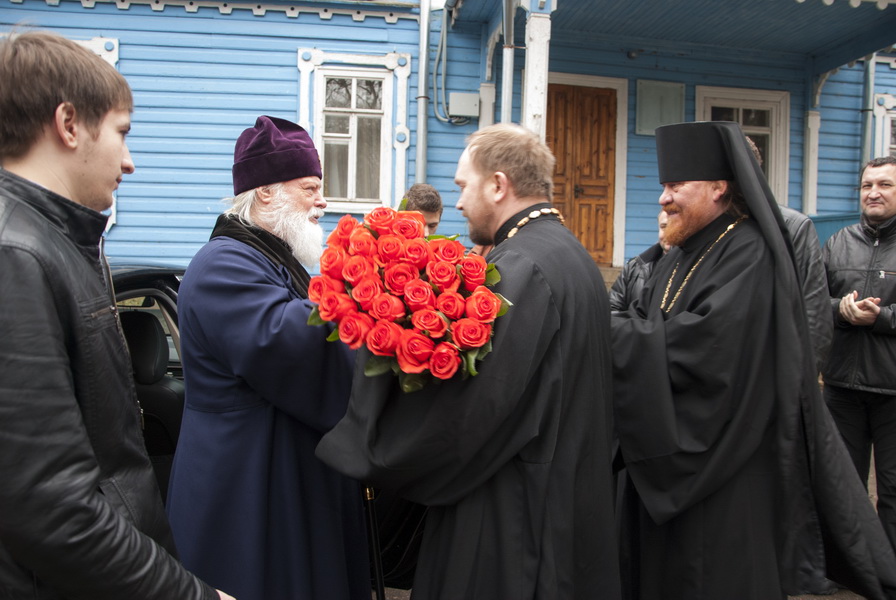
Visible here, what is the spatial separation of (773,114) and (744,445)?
897 centimetres

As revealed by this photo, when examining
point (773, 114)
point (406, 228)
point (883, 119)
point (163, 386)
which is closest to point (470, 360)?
point (406, 228)

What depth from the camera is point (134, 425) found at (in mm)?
1428

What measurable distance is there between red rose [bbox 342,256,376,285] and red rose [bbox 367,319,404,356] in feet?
0.47

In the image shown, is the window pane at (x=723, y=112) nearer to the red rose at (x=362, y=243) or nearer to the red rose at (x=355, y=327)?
the red rose at (x=362, y=243)

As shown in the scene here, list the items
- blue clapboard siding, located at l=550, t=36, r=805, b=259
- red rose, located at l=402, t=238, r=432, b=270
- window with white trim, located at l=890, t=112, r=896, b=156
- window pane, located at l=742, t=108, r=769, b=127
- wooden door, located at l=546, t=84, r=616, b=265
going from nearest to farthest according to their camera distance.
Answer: red rose, located at l=402, t=238, r=432, b=270
blue clapboard siding, located at l=550, t=36, r=805, b=259
wooden door, located at l=546, t=84, r=616, b=265
window pane, located at l=742, t=108, r=769, b=127
window with white trim, located at l=890, t=112, r=896, b=156

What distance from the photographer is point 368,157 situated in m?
9.12

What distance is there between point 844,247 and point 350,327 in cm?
382

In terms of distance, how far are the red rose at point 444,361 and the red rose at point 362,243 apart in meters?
0.33

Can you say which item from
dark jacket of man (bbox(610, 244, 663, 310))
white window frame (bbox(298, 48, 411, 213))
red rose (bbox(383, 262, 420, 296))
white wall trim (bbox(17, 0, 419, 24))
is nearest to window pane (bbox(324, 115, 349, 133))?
white window frame (bbox(298, 48, 411, 213))

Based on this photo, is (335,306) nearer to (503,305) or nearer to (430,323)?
(430,323)

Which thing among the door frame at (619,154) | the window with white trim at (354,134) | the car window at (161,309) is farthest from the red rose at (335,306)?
the door frame at (619,154)

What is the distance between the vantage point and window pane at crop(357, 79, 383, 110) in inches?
355

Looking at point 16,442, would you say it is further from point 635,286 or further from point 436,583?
point 635,286

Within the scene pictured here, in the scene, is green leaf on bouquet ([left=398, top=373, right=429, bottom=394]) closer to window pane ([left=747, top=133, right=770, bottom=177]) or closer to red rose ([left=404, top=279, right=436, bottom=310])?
red rose ([left=404, top=279, right=436, bottom=310])
